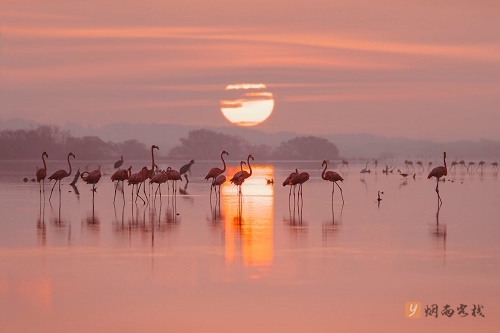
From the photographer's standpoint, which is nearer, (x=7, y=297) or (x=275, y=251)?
(x=7, y=297)

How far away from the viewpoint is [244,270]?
1254 centimetres

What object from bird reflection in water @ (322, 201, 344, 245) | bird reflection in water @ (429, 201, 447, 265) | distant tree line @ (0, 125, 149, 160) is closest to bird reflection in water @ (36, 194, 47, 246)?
bird reflection in water @ (322, 201, 344, 245)

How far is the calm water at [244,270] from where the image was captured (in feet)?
31.4

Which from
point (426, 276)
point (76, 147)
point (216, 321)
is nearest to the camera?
point (216, 321)

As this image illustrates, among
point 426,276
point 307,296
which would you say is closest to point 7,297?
point 307,296

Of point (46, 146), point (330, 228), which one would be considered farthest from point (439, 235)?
point (46, 146)

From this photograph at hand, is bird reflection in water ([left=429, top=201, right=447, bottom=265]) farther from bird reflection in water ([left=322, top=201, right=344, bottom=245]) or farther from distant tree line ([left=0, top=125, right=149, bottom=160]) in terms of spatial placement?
distant tree line ([left=0, top=125, right=149, bottom=160])

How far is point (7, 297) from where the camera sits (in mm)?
10555

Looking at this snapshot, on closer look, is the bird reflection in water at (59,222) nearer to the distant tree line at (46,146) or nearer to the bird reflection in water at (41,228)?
the bird reflection in water at (41,228)

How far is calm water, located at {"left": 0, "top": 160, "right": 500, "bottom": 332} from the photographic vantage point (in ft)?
31.4

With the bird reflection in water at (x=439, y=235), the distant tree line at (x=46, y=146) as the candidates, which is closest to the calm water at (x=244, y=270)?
the bird reflection in water at (x=439, y=235)

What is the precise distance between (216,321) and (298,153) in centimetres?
16348

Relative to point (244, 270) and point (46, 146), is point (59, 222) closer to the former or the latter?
point (244, 270)

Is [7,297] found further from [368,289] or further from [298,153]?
[298,153]
